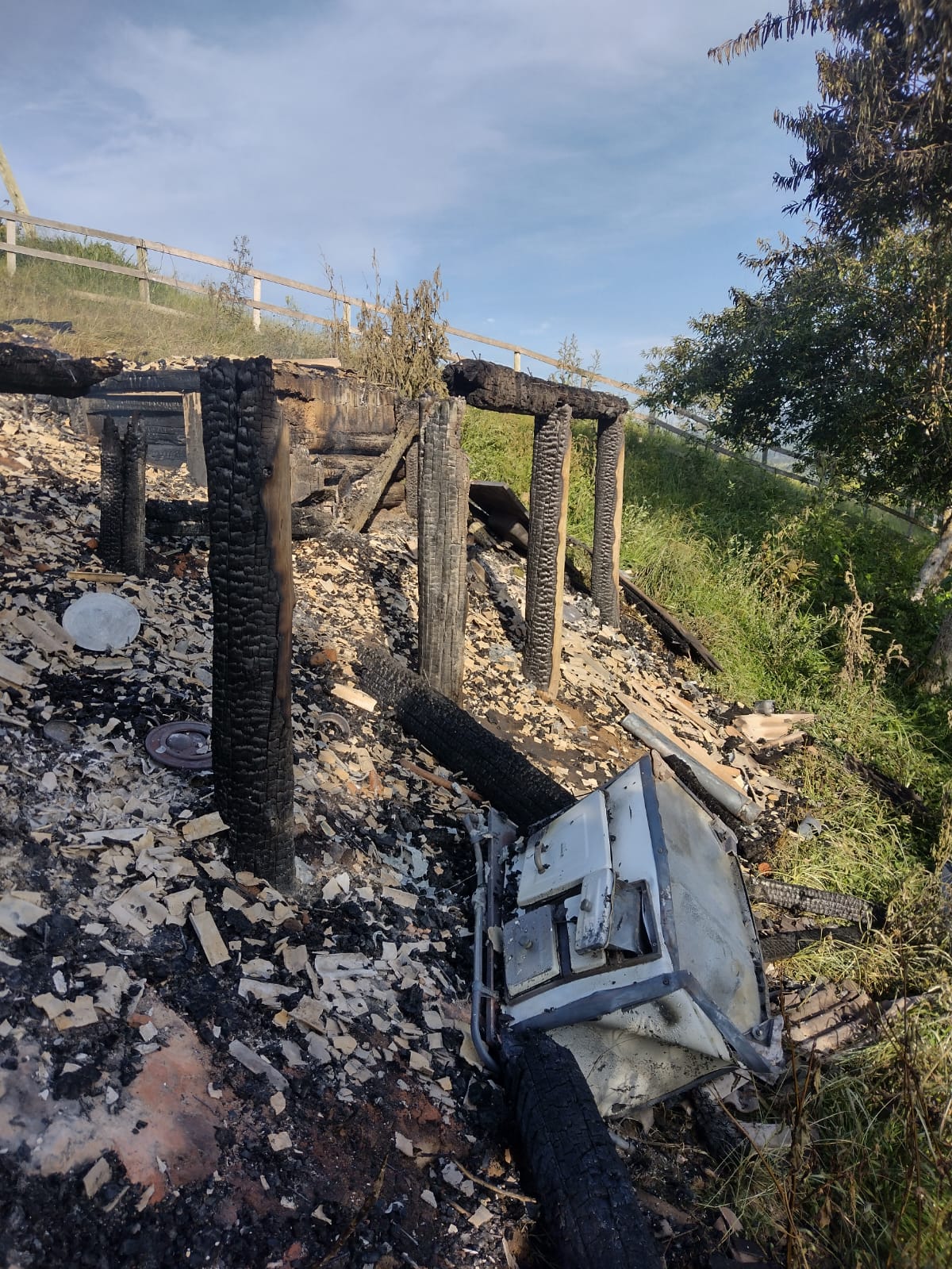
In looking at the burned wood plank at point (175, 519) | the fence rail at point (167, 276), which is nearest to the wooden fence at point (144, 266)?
the fence rail at point (167, 276)

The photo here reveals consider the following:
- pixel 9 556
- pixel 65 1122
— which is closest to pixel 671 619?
pixel 9 556

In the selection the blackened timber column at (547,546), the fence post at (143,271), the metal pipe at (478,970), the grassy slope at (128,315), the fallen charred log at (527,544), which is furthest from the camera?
the fence post at (143,271)

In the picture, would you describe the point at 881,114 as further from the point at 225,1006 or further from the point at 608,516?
the point at 225,1006

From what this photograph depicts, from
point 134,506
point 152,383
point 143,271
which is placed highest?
point 143,271

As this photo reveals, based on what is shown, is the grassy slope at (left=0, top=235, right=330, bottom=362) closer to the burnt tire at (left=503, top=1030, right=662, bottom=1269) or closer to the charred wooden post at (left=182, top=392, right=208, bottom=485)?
the charred wooden post at (left=182, top=392, right=208, bottom=485)

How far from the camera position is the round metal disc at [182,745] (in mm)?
3729

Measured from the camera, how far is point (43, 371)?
3.01m

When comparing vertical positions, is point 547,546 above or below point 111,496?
below

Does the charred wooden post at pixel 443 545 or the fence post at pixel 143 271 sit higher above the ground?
the fence post at pixel 143 271

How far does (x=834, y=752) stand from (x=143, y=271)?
1301 cm

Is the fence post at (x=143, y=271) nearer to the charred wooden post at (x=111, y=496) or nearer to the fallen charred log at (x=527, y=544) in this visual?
the fallen charred log at (x=527, y=544)

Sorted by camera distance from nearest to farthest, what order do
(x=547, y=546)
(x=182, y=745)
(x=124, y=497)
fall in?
(x=182, y=745) → (x=124, y=497) → (x=547, y=546)

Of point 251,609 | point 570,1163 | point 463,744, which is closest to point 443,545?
point 463,744

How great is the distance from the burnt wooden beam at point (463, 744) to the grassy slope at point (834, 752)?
182 cm
